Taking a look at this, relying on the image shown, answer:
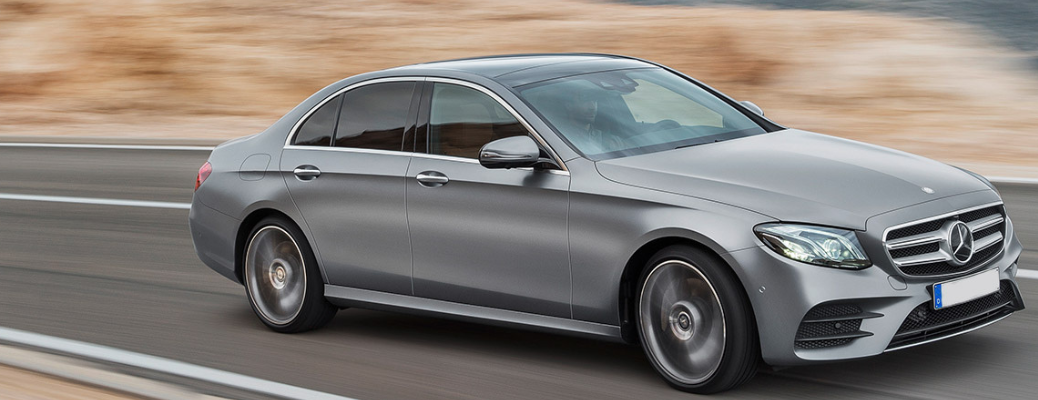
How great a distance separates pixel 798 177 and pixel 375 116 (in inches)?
101

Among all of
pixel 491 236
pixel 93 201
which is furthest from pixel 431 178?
pixel 93 201

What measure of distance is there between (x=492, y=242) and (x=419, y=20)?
1847 centimetres

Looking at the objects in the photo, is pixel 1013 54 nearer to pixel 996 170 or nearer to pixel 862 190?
pixel 996 170

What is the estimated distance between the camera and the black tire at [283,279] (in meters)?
7.56

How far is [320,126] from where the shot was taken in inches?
302

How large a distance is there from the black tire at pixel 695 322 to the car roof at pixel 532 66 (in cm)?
147

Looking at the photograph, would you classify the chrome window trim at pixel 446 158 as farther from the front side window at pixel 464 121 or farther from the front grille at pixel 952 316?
the front grille at pixel 952 316

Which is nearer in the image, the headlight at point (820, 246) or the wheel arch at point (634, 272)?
the headlight at point (820, 246)

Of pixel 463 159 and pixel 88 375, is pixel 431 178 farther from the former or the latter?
pixel 88 375

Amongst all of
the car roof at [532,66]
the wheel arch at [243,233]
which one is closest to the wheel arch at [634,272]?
the car roof at [532,66]

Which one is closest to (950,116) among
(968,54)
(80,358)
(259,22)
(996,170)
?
(968,54)

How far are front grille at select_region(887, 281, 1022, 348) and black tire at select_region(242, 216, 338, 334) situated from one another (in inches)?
133

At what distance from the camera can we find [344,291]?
7.40 m

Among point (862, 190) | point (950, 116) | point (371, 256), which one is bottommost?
point (950, 116)
